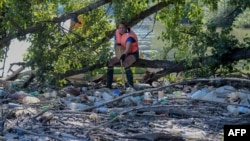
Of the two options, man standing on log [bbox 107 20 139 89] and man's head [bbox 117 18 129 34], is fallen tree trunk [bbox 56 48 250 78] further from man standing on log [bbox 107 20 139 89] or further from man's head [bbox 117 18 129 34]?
man's head [bbox 117 18 129 34]

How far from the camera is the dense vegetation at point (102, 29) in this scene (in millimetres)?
10391

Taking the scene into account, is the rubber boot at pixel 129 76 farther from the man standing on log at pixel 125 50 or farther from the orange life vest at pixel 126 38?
the orange life vest at pixel 126 38

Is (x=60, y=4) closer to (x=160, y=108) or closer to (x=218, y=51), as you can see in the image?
(x=218, y=51)

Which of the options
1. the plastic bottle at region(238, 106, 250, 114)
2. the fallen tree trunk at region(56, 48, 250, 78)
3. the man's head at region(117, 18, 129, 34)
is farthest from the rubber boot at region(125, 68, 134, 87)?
the plastic bottle at region(238, 106, 250, 114)

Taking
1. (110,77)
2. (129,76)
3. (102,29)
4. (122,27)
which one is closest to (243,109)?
(129,76)

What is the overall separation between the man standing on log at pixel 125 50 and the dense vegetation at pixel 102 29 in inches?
11.9

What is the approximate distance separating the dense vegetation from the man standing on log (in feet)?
0.99

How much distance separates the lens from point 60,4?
1090 cm

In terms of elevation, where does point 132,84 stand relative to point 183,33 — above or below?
below

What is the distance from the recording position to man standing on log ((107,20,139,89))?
10.3 meters

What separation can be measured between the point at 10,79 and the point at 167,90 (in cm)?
403

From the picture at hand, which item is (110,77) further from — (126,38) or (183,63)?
(183,63)

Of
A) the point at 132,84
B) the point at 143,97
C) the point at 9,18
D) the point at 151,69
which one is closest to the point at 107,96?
the point at 143,97

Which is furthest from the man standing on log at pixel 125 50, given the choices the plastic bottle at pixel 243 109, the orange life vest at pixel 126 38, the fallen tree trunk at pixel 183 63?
the plastic bottle at pixel 243 109
